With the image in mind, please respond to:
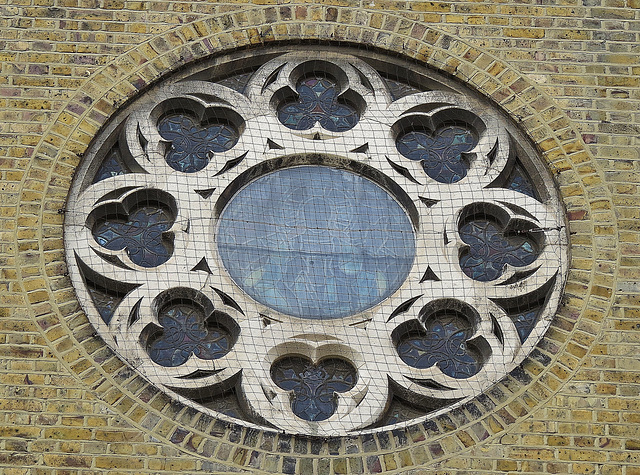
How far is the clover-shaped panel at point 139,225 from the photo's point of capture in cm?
1168

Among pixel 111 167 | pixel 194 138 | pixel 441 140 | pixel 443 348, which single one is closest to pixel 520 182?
pixel 441 140

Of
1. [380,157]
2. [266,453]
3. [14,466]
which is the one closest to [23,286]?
[14,466]

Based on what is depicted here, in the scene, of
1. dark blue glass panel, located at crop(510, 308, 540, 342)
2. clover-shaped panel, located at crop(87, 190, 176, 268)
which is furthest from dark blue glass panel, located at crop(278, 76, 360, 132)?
dark blue glass panel, located at crop(510, 308, 540, 342)

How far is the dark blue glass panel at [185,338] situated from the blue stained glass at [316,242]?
0.38 metres

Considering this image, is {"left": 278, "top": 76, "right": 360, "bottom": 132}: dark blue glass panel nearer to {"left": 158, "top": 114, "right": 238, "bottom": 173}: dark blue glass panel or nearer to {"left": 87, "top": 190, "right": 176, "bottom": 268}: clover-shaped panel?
{"left": 158, "top": 114, "right": 238, "bottom": 173}: dark blue glass panel

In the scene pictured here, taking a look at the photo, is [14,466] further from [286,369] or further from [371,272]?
[371,272]

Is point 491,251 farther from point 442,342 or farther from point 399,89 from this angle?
point 399,89

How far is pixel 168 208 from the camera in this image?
11875 mm

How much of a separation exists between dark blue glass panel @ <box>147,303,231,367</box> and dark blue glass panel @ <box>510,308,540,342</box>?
1893 mm

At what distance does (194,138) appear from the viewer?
12258mm

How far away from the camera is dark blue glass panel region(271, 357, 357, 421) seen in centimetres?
1105

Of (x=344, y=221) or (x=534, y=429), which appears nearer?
(x=534, y=429)

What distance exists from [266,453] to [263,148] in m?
2.50

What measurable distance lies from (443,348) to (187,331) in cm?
167
